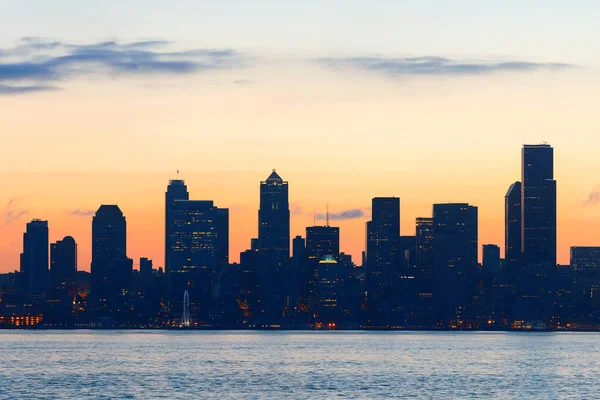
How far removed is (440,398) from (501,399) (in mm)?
6050

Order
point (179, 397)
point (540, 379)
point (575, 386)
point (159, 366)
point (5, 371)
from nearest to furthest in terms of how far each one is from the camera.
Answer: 1. point (179, 397)
2. point (575, 386)
3. point (540, 379)
4. point (5, 371)
5. point (159, 366)

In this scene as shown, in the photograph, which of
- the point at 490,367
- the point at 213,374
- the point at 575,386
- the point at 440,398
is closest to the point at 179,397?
the point at 440,398

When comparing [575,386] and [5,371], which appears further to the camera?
[5,371]

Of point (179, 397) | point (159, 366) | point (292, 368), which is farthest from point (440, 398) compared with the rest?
point (159, 366)

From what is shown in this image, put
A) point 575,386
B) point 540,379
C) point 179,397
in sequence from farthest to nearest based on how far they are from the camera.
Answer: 1. point 540,379
2. point 575,386
3. point 179,397

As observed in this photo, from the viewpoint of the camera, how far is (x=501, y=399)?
4860 inches

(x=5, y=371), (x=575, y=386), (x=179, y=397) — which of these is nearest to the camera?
(x=179, y=397)

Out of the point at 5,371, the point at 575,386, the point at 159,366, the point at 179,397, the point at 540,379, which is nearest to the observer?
the point at 179,397

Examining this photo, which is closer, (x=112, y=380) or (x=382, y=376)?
(x=112, y=380)

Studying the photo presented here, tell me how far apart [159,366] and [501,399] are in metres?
68.7

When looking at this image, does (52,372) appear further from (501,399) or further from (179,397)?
(501,399)

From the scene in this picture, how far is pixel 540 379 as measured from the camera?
153875 millimetres

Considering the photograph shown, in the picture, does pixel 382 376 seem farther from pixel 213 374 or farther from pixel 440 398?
pixel 440 398

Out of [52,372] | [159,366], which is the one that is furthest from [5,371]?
[159,366]
